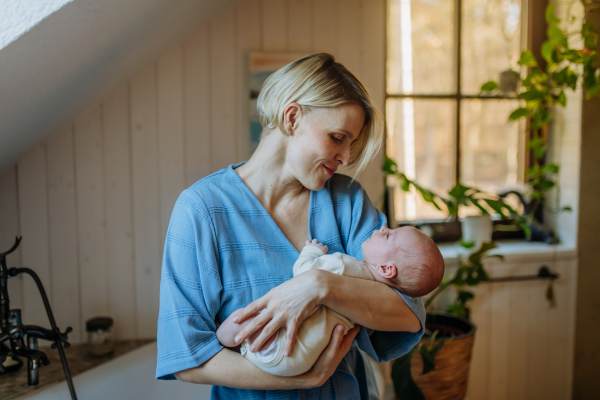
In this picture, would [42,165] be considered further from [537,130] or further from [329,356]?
[537,130]

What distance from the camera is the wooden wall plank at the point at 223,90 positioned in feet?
6.69

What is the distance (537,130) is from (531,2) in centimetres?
Answer: 74

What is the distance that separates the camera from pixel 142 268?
204 cm

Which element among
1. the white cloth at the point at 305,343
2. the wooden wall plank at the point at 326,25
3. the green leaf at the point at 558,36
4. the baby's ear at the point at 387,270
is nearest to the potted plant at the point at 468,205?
the wooden wall plank at the point at 326,25

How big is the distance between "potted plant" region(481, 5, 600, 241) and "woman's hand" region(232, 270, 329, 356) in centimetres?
166

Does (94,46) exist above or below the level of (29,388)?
above

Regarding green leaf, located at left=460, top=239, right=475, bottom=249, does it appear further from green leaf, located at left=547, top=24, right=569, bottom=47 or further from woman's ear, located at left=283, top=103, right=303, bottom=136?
woman's ear, located at left=283, top=103, right=303, bottom=136

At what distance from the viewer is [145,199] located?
79.2 inches

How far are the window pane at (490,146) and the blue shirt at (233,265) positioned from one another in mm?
1567

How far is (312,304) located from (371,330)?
268mm

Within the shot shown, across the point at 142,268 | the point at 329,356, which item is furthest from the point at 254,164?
the point at 142,268

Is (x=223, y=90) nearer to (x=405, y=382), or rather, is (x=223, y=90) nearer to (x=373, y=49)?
(x=373, y=49)

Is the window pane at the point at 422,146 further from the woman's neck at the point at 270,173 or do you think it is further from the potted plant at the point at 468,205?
the woman's neck at the point at 270,173

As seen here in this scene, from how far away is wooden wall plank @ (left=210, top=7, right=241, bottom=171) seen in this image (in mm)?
2039
